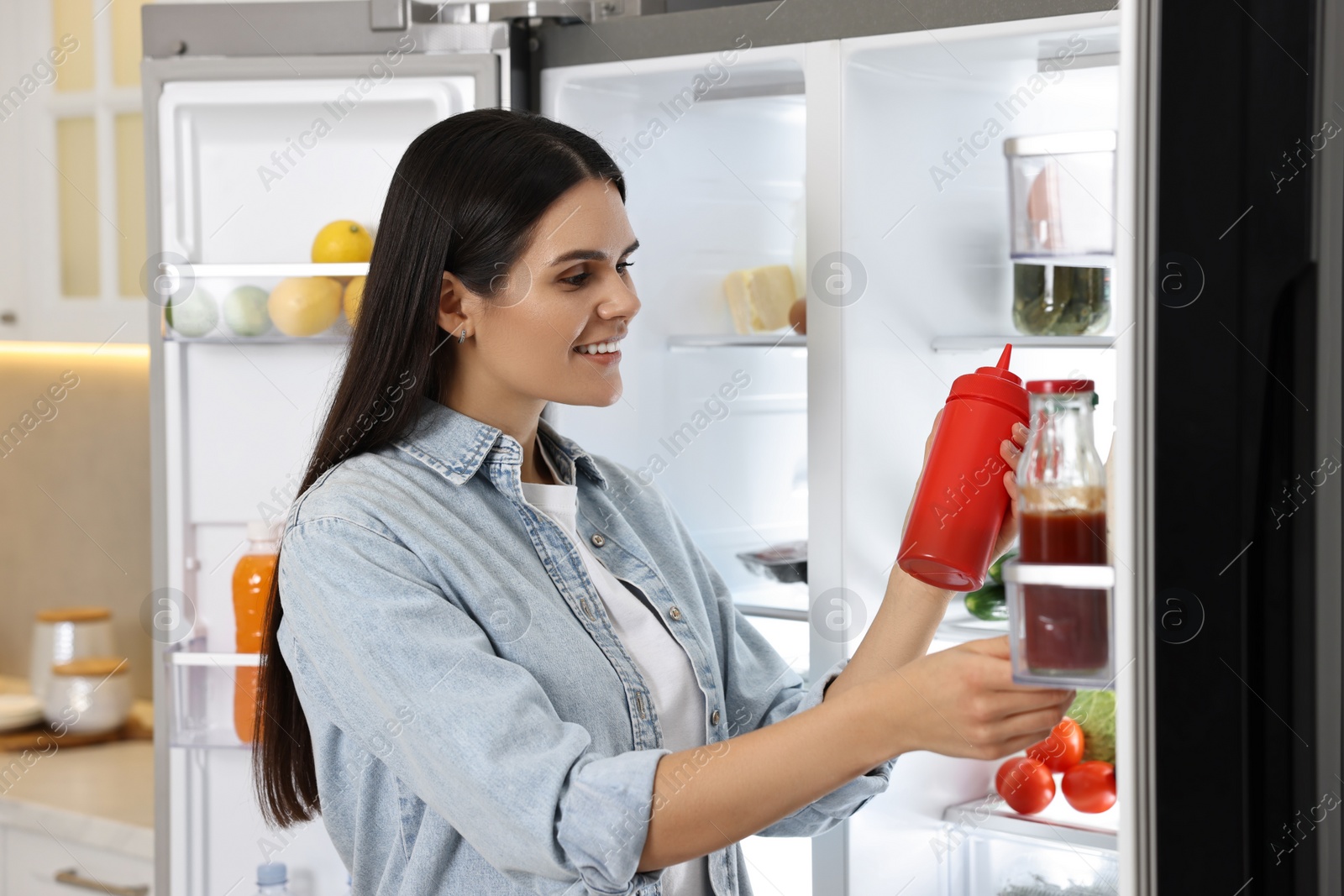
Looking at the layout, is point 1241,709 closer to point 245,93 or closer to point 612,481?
point 612,481

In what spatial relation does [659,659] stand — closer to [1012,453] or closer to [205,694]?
[1012,453]

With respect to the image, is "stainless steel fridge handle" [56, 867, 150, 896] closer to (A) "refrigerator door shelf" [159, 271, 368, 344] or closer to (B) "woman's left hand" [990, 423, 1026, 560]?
(A) "refrigerator door shelf" [159, 271, 368, 344]

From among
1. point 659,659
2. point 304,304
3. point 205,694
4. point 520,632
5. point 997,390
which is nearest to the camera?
point 997,390

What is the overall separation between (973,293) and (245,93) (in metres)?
0.98

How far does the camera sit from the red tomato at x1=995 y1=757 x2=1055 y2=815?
5.00ft

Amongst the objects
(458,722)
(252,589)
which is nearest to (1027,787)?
(458,722)

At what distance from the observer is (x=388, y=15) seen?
1526 millimetres

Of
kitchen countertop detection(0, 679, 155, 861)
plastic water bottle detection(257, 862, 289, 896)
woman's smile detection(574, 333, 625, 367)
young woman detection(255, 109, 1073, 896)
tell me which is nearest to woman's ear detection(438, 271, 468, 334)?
young woman detection(255, 109, 1073, 896)

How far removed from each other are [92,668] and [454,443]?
67.4 inches

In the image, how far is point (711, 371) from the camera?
1.79m

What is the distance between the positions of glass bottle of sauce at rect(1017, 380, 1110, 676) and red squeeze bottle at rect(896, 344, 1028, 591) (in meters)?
0.17

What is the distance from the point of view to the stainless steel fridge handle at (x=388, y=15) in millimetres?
1522

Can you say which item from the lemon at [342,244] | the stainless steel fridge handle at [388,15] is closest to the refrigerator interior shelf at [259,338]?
the lemon at [342,244]

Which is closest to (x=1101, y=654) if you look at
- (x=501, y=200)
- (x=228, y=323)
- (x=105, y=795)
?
(x=501, y=200)
